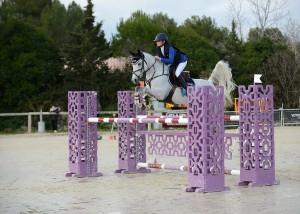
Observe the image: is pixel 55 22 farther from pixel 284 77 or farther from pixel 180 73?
pixel 180 73

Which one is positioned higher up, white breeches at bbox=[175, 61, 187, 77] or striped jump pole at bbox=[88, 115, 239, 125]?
white breeches at bbox=[175, 61, 187, 77]

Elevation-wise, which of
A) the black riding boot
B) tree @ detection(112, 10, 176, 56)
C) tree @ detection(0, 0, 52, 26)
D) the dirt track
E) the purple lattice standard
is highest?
tree @ detection(0, 0, 52, 26)

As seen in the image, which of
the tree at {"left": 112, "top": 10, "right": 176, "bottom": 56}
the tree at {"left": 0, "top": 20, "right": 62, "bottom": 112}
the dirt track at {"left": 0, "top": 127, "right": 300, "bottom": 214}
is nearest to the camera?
the dirt track at {"left": 0, "top": 127, "right": 300, "bottom": 214}

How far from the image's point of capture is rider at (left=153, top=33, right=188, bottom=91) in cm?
1069

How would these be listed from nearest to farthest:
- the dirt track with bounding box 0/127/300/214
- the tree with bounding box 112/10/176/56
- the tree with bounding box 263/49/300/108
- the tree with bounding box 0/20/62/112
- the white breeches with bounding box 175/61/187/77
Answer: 1. the dirt track with bounding box 0/127/300/214
2. the white breeches with bounding box 175/61/187/77
3. the tree with bounding box 0/20/62/112
4. the tree with bounding box 263/49/300/108
5. the tree with bounding box 112/10/176/56

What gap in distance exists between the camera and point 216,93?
870 cm

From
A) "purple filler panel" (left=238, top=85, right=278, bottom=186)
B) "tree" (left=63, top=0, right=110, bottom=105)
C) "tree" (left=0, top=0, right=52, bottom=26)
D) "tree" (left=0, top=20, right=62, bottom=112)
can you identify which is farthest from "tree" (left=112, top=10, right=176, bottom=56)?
"purple filler panel" (left=238, top=85, right=278, bottom=186)

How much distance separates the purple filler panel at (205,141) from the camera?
8.49m

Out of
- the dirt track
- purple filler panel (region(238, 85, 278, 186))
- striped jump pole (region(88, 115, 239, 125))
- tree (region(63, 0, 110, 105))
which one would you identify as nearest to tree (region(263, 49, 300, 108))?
tree (region(63, 0, 110, 105))

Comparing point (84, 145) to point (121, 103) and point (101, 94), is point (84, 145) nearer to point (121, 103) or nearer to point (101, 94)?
point (121, 103)

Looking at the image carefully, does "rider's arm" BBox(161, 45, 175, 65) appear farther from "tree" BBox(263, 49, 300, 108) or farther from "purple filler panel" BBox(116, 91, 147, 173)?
"tree" BBox(263, 49, 300, 108)

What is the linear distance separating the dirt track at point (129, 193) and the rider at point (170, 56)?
1749 mm

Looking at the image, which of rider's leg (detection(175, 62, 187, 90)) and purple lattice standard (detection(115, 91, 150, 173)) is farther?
purple lattice standard (detection(115, 91, 150, 173))

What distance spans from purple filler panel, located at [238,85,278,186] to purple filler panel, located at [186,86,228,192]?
656mm
